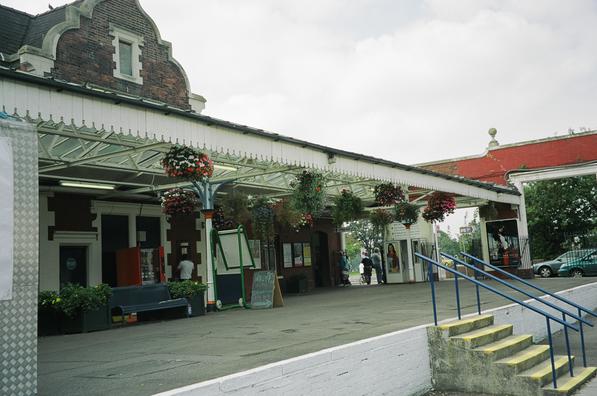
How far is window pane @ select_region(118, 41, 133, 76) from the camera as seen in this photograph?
16516mm

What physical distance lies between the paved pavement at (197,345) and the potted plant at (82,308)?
369 millimetres

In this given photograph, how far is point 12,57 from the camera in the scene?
1441cm

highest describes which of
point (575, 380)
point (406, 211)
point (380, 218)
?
point (406, 211)

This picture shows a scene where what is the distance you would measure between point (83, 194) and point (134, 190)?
4.03ft

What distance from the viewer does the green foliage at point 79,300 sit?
9438mm

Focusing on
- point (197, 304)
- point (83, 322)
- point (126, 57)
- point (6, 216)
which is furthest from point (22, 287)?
point (126, 57)

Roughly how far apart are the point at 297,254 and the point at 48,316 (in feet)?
41.7

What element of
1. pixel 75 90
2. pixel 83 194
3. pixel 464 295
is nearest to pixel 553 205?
pixel 464 295

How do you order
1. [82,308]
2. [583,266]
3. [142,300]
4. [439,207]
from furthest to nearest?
[583,266], [439,207], [142,300], [82,308]

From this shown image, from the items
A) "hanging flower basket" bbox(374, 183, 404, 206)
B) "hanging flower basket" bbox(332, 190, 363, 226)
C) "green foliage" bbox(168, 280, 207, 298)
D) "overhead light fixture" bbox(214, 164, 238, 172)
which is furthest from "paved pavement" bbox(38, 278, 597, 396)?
"hanging flower basket" bbox(374, 183, 404, 206)

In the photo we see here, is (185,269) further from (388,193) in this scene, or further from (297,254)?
(297,254)

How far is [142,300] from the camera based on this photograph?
36.0ft

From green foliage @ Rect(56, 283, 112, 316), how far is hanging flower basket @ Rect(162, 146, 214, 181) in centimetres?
245

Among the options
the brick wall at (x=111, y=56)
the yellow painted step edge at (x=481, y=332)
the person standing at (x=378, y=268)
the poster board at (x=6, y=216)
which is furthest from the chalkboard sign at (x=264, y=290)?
the person standing at (x=378, y=268)
